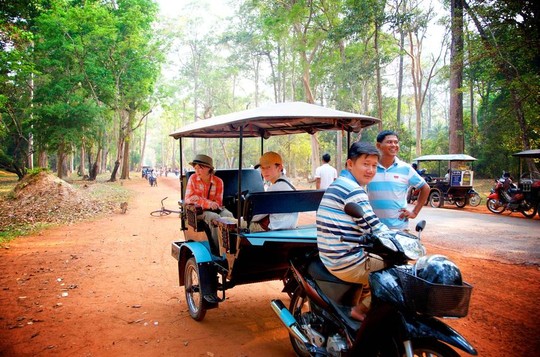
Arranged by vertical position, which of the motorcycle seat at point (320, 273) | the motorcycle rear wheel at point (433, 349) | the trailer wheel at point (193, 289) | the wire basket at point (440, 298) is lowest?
the trailer wheel at point (193, 289)

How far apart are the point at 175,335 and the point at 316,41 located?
2066 centimetres

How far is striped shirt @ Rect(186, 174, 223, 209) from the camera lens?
4.76m

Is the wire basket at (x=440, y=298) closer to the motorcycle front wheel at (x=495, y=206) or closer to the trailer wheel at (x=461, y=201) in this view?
the motorcycle front wheel at (x=495, y=206)

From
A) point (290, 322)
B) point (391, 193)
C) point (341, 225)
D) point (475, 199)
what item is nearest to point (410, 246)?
point (341, 225)

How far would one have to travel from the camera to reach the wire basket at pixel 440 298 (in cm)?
179

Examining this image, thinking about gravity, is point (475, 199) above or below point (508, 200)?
below

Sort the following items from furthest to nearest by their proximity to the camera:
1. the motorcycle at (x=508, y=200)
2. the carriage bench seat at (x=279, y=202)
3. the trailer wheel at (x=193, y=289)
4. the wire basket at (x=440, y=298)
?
the motorcycle at (x=508, y=200), the trailer wheel at (x=193, y=289), the carriage bench seat at (x=279, y=202), the wire basket at (x=440, y=298)

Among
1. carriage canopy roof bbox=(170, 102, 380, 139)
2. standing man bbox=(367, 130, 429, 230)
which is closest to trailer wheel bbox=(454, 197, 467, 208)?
carriage canopy roof bbox=(170, 102, 380, 139)

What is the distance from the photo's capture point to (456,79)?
18438 mm

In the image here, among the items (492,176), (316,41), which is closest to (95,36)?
(316,41)

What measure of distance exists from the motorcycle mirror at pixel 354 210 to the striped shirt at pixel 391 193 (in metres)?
1.75

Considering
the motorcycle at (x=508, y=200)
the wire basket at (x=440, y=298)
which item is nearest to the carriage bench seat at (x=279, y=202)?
the wire basket at (x=440, y=298)

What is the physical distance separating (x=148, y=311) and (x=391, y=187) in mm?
3350

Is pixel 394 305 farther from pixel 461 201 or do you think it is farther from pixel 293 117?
pixel 461 201
